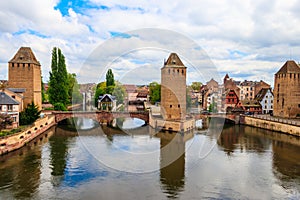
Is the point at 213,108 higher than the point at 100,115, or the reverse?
the point at 213,108

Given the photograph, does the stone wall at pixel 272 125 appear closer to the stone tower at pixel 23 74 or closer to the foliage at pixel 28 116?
the foliage at pixel 28 116

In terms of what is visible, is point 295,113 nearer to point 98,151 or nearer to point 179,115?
point 179,115

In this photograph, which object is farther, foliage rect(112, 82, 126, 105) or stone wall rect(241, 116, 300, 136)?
foliage rect(112, 82, 126, 105)

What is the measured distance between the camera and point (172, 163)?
19844 millimetres

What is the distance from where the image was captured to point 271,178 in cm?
1659

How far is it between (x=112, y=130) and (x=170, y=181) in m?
19.1

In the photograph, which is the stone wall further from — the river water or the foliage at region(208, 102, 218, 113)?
the foliage at region(208, 102, 218, 113)

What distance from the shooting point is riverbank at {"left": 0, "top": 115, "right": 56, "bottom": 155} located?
2092 cm

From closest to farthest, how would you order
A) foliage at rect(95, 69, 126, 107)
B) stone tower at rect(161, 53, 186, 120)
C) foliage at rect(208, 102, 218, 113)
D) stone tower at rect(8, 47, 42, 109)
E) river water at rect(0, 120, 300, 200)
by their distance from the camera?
river water at rect(0, 120, 300, 200) < stone tower at rect(8, 47, 42, 109) < stone tower at rect(161, 53, 186, 120) < foliage at rect(208, 102, 218, 113) < foliage at rect(95, 69, 126, 107)

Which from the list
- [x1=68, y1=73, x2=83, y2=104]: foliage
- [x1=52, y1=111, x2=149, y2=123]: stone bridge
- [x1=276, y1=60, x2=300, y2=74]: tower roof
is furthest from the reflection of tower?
[x1=68, y1=73, x2=83, y2=104]: foliage

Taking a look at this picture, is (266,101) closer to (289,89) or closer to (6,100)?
(289,89)

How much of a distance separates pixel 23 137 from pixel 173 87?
17924 mm

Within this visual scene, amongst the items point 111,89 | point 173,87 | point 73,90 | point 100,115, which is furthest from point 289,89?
point 73,90

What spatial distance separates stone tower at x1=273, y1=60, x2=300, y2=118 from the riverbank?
108 feet
